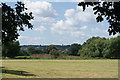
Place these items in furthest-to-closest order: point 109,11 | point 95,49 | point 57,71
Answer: point 95,49, point 57,71, point 109,11

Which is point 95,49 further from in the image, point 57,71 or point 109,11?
point 109,11

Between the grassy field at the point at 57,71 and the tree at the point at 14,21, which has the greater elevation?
the tree at the point at 14,21

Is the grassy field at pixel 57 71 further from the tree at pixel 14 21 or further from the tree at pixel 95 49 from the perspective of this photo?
the tree at pixel 95 49

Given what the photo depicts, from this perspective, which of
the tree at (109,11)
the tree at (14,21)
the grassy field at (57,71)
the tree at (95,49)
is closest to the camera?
the tree at (109,11)

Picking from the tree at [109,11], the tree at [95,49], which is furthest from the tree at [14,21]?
the tree at [95,49]

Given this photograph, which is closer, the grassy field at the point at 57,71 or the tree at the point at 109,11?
the tree at the point at 109,11

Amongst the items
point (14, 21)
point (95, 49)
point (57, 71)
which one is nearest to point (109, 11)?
point (14, 21)

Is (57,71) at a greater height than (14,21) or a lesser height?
lesser

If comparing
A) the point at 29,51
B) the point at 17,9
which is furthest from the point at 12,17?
the point at 29,51

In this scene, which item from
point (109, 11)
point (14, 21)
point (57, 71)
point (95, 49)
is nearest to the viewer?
point (109, 11)

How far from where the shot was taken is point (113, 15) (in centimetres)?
780

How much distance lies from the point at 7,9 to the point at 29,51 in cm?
18082

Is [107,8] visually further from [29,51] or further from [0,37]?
[29,51]

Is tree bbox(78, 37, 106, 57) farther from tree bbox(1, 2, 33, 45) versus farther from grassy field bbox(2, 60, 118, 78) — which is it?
tree bbox(1, 2, 33, 45)
